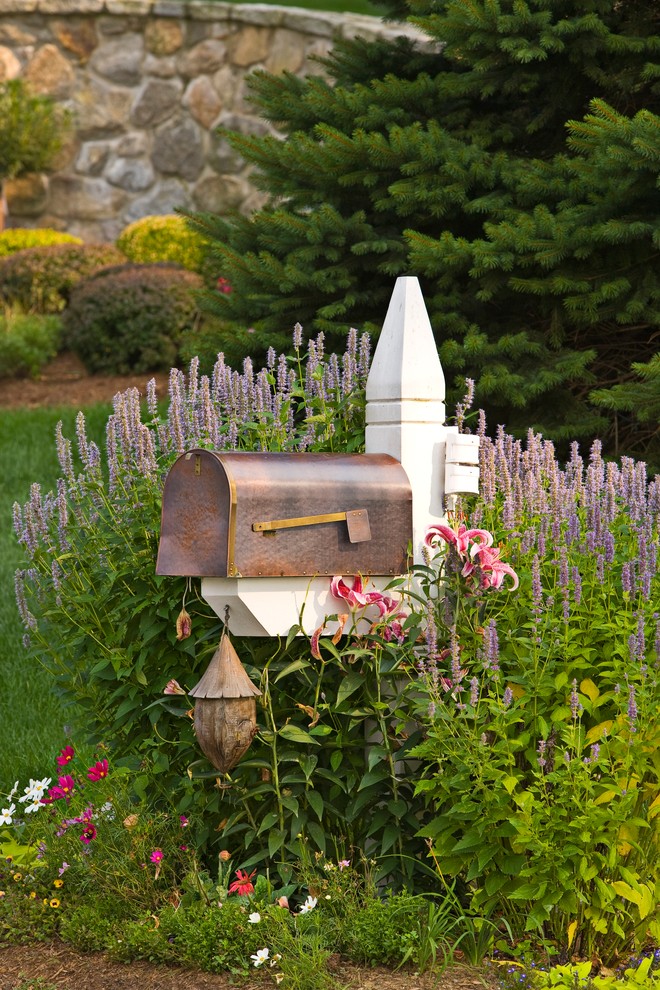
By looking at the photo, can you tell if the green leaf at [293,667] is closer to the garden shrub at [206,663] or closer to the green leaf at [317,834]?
the garden shrub at [206,663]

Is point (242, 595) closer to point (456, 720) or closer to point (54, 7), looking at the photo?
point (456, 720)

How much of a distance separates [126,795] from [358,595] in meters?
0.99

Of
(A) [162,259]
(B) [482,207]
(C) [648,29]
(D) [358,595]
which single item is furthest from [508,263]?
(A) [162,259]

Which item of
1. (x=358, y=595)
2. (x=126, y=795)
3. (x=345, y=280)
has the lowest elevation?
(x=126, y=795)

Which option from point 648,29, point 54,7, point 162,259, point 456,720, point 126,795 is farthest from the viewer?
point 54,7

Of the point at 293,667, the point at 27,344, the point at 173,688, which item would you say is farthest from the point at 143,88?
the point at 293,667

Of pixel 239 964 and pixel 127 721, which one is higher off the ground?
pixel 127 721

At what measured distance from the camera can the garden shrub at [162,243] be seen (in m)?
11.9

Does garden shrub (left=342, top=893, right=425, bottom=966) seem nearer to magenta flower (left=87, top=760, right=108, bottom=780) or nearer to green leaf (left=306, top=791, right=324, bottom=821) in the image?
green leaf (left=306, top=791, right=324, bottom=821)

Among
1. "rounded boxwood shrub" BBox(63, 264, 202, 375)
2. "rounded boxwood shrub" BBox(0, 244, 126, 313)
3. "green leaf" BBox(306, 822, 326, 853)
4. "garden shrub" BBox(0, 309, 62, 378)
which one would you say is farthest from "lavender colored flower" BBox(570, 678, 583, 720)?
"rounded boxwood shrub" BBox(0, 244, 126, 313)

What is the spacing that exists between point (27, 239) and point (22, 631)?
26.3 ft

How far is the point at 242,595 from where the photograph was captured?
290 centimetres

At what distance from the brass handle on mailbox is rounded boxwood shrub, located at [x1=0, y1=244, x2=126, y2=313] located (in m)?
8.91

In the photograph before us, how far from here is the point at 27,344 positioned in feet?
33.3
